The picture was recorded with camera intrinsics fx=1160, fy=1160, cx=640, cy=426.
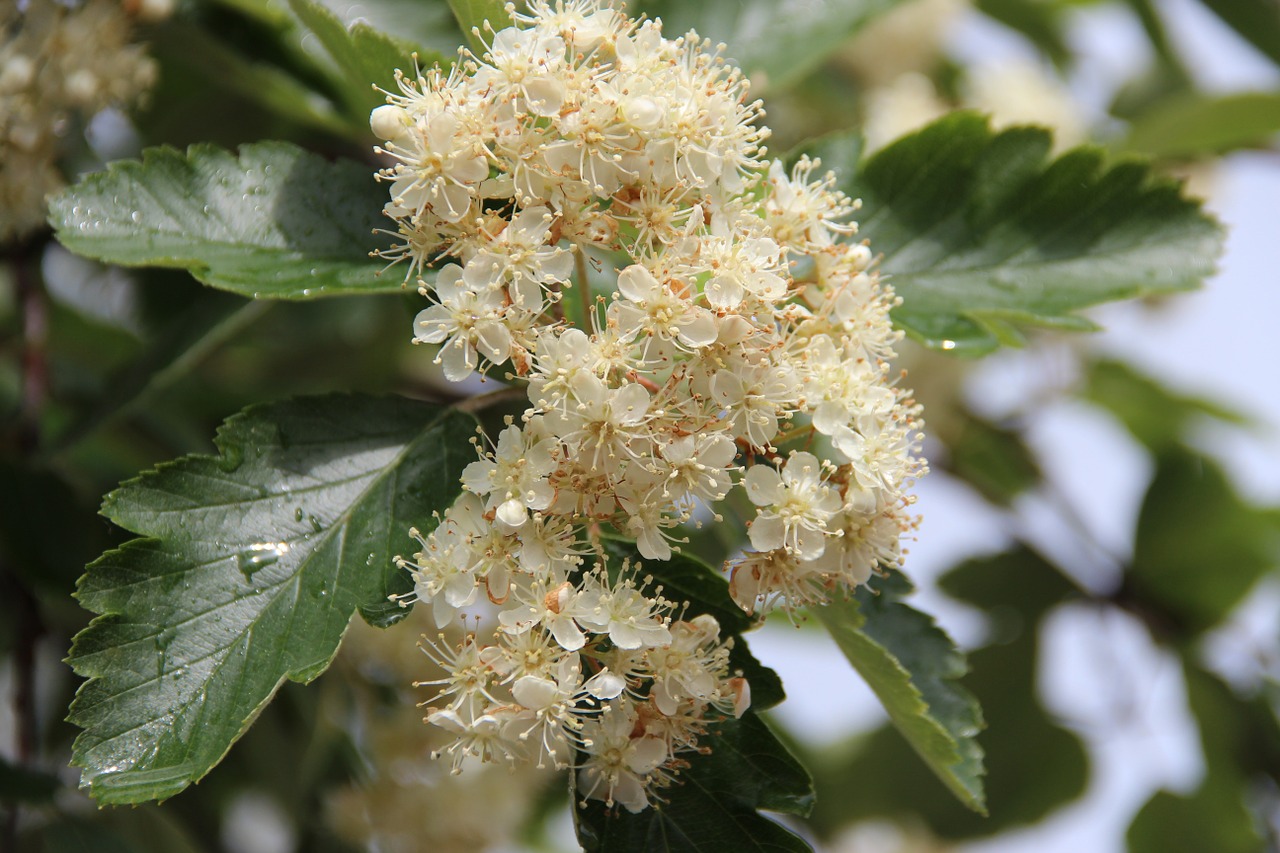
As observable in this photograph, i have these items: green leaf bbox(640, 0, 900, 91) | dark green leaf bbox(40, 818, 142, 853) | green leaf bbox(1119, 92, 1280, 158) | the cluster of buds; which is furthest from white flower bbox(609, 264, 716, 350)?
green leaf bbox(1119, 92, 1280, 158)

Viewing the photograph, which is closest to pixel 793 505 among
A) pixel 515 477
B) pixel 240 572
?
pixel 515 477

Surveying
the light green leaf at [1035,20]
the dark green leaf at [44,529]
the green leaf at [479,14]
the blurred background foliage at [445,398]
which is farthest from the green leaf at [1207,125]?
the dark green leaf at [44,529]

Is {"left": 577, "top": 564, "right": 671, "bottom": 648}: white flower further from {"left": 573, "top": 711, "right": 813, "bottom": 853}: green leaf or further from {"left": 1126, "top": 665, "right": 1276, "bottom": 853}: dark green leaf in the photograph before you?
{"left": 1126, "top": 665, "right": 1276, "bottom": 853}: dark green leaf

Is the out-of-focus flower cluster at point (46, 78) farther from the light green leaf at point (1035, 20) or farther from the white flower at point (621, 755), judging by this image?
the light green leaf at point (1035, 20)

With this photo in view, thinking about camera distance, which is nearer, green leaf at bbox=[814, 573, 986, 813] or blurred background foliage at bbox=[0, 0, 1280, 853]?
green leaf at bbox=[814, 573, 986, 813]

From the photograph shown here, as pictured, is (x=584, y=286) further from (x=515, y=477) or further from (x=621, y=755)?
(x=621, y=755)

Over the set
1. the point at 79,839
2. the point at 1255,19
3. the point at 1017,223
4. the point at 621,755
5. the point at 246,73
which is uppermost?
the point at 246,73
